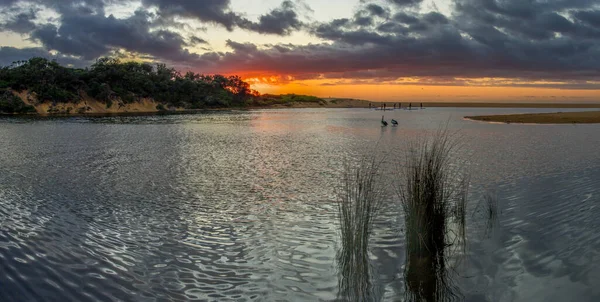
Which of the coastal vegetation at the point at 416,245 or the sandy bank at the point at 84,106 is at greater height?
the sandy bank at the point at 84,106

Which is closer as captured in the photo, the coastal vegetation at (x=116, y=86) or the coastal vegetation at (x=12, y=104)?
the coastal vegetation at (x=12, y=104)

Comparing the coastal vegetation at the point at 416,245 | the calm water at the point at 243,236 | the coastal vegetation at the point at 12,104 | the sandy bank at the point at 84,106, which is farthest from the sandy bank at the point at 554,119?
the coastal vegetation at the point at 12,104

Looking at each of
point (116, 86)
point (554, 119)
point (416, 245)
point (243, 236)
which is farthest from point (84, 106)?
point (416, 245)

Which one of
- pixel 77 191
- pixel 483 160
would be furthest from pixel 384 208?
Result: pixel 483 160

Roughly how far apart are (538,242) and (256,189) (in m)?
7.59

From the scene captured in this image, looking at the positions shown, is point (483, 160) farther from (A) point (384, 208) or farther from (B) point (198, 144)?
(B) point (198, 144)

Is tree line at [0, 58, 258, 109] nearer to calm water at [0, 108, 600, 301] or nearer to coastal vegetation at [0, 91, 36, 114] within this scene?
coastal vegetation at [0, 91, 36, 114]

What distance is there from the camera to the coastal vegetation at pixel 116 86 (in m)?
74.6

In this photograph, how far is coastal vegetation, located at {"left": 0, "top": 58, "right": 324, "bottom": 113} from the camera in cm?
7462

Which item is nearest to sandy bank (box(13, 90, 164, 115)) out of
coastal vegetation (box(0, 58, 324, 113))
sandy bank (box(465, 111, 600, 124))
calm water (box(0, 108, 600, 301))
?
coastal vegetation (box(0, 58, 324, 113))

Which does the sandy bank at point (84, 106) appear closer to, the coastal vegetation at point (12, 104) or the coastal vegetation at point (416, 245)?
the coastal vegetation at point (12, 104)

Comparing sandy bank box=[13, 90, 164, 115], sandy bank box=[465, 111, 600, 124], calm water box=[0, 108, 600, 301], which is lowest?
calm water box=[0, 108, 600, 301]

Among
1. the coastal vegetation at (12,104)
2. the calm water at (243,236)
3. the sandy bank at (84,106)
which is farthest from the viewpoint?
the sandy bank at (84,106)

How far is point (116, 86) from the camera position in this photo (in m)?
92.4
